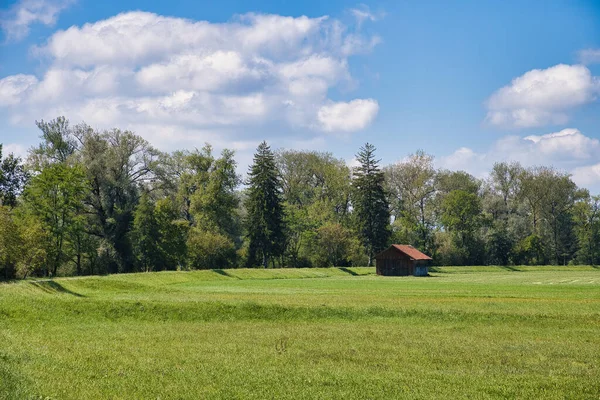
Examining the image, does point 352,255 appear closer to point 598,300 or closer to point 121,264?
point 121,264

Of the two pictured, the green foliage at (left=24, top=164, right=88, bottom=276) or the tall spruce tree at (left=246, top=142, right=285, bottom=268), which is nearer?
the green foliage at (left=24, top=164, right=88, bottom=276)

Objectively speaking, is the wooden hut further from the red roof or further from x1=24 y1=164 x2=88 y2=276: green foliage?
x1=24 y1=164 x2=88 y2=276: green foliage

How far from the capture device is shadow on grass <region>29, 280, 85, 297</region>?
4434cm

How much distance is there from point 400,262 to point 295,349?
78.4 metres

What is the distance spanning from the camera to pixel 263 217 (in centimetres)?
9331

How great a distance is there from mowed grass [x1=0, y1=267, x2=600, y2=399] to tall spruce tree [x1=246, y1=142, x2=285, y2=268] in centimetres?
5606

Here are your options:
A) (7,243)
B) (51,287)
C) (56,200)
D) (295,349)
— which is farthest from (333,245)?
(295,349)

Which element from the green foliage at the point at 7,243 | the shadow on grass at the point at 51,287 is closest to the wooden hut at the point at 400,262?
the shadow on grass at the point at 51,287

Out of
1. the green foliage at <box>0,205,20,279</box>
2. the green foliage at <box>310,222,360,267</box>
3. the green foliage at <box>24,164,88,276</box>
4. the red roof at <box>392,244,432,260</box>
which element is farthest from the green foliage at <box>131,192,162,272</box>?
the red roof at <box>392,244,432,260</box>

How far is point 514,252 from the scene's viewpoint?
11738cm

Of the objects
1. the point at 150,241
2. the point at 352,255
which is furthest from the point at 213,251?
the point at 352,255

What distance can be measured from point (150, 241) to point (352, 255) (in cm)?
4058

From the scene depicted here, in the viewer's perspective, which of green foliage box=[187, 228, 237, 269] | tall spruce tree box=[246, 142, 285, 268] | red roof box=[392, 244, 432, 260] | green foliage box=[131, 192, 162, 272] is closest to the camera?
green foliage box=[131, 192, 162, 272]

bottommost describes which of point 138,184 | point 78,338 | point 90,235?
point 78,338
